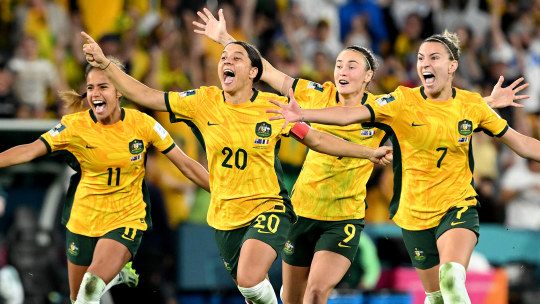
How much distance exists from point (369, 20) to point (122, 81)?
377 inches

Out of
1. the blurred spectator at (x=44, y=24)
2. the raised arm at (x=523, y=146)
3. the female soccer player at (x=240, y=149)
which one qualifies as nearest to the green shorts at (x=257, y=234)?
the female soccer player at (x=240, y=149)

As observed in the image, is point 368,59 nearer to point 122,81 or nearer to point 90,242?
point 122,81

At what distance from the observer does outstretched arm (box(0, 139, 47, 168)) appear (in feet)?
29.0

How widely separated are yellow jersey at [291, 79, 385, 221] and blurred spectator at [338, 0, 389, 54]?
8216mm

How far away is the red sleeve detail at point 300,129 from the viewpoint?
8.94 meters

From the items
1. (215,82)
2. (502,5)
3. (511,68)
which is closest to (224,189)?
(215,82)

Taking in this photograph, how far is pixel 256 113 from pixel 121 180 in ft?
4.63

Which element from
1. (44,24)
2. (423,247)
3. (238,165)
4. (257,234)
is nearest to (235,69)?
(238,165)

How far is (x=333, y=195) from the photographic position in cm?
934

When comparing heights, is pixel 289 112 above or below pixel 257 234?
above

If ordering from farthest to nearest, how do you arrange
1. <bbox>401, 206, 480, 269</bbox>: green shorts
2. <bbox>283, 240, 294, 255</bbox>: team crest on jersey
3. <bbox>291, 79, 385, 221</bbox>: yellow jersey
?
<bbox>283, 240, 294, 255</bbox>: team crest on jersey → <bbox>291, 79, 385, 221</bbox>: yellow jersey → <bbox>401, 206, 480, 269</bbox>: green shorts

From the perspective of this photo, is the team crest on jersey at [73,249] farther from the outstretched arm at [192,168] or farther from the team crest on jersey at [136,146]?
the outstretched arm at [192,168]

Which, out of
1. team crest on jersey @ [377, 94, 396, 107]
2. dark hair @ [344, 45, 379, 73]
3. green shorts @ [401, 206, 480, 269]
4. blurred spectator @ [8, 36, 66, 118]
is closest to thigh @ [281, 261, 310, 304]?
green shorts @ [401, 206, 480, 269]

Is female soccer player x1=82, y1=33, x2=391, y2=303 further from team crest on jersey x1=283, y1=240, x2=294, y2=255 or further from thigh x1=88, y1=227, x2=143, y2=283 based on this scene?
thigh x1=88, y1=227, x2=143, y2=283
